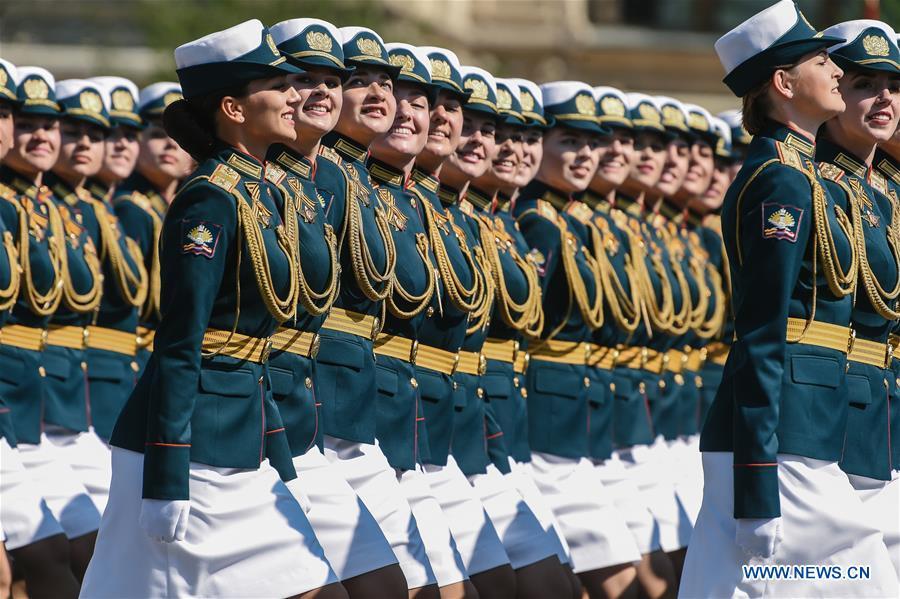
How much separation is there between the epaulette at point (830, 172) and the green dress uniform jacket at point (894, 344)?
507 mm

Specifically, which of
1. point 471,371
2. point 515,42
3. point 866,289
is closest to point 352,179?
point 471,371

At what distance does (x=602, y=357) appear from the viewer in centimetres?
1112

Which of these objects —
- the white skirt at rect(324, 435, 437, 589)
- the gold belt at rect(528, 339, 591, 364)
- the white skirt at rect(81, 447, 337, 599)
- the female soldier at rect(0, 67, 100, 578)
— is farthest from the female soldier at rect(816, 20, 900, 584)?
the female soldier at rect(0, 67, 100, 578)

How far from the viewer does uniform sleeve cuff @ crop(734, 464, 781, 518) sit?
686cm

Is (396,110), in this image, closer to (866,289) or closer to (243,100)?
(243,100)

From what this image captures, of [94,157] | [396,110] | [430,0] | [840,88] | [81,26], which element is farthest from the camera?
[430,0]

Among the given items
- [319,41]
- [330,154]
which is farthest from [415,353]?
[319,41]

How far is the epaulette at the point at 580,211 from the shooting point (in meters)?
11.1

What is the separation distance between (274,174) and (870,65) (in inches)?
87.5

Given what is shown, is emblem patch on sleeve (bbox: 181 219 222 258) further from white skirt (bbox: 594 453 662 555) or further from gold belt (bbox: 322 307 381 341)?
white skirt (bbox: 594 453 662 555)

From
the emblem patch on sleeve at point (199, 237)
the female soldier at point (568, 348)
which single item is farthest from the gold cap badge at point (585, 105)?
the emblem patch on sleeve at point (199, 237)

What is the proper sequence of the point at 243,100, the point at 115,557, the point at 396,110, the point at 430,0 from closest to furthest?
the point at 115,557, the point at 243,100, the point at 396,110, the point at 430,0

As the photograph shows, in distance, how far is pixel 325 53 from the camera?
307 inches

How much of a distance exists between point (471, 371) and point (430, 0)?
27.0m
